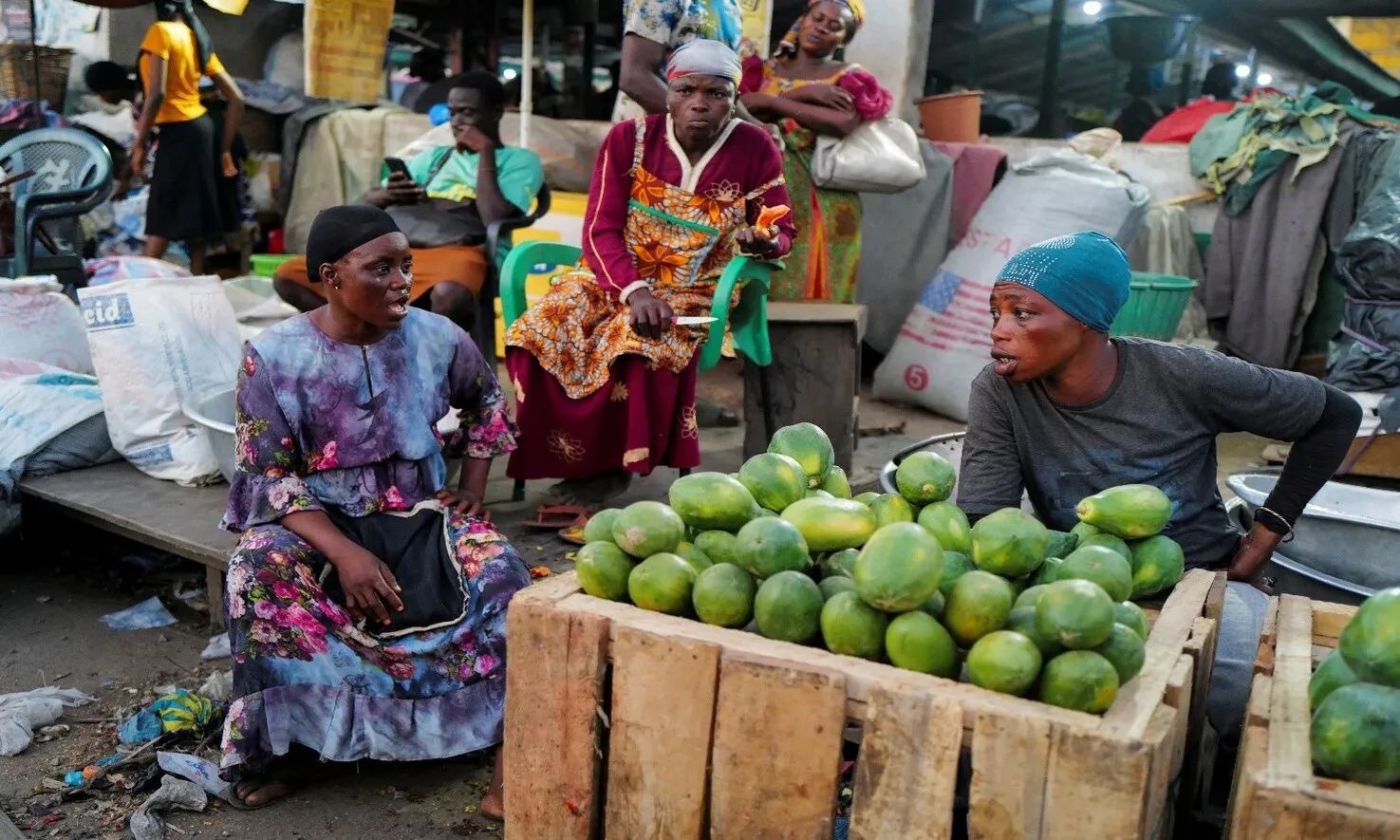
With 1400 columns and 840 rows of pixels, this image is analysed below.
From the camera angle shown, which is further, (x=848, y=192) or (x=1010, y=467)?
(x=848, y=192)

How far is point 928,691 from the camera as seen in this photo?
1390mm

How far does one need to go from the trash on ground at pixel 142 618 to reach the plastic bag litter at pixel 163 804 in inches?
45.4

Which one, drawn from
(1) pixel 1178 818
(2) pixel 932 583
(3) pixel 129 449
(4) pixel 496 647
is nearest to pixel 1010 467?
(1) pixel 1178 818

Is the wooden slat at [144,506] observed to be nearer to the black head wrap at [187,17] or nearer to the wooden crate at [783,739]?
the wooden crate at [783,739]

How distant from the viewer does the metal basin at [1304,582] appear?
261cm

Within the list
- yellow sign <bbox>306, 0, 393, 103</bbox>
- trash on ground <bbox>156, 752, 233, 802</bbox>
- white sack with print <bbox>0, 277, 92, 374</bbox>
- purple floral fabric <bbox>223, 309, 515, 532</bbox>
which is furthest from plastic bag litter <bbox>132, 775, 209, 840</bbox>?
yellow sign <bbox>306, 0, 393, 103</bbox>

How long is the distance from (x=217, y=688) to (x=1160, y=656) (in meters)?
2.51

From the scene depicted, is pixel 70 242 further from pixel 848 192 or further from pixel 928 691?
pixel 928 691

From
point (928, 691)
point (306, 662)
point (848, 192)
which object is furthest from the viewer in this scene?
point (848, 192)

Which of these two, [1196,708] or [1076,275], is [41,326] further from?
[1196,708]

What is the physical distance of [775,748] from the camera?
1.47 m

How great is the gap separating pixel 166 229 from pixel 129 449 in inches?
127

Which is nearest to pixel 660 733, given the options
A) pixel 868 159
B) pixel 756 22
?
pixel 868 159

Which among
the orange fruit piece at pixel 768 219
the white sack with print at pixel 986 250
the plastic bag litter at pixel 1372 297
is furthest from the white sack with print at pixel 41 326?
the plastic bag litter at pixel 1372 297
